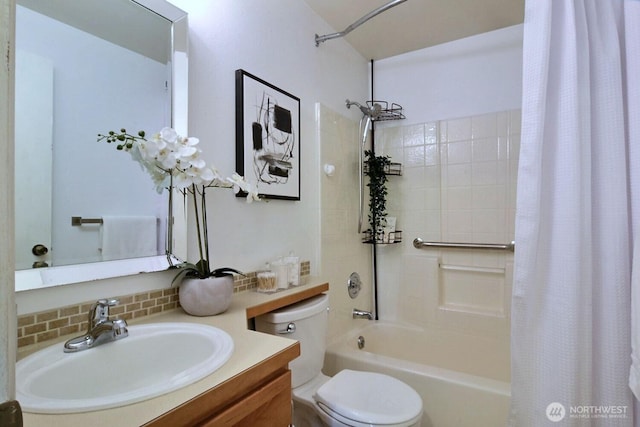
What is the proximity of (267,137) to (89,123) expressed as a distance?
0.74 meters

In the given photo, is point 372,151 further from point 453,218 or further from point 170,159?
point 170,159

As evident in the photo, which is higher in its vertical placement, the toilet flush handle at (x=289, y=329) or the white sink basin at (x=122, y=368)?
the white sink basin at (x=122, y=368)

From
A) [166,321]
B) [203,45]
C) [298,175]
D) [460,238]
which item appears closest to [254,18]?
[203,45]

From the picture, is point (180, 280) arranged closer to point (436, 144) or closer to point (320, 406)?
point (320, 406)

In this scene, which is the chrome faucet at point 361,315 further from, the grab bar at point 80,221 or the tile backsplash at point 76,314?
the grab bar at point 80,221

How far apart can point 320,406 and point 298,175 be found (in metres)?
1.09

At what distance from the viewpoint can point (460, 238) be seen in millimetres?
2309

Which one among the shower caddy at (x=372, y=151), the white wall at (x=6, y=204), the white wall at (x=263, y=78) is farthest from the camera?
the shower caddy at (x=372, y=151)

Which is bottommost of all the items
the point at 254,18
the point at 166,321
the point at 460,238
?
the point at 166,321

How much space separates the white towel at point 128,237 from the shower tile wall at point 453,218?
1.82 meters

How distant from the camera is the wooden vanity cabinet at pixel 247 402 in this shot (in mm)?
583

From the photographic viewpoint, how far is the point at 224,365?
2.34 ft

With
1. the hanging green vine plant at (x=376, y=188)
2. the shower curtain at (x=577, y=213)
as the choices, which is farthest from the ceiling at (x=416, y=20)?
the shower curtain at (x=577, y=213)

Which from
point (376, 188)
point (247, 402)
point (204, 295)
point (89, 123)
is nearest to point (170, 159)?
point (89, 123)
